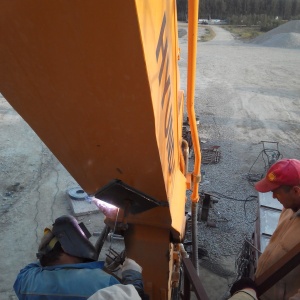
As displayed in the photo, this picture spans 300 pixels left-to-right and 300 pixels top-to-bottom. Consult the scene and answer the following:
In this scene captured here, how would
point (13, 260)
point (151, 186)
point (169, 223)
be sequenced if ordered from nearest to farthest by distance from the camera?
point (151, 186)
point (169, 223)
point (13, 260)

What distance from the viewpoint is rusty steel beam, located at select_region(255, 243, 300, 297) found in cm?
235

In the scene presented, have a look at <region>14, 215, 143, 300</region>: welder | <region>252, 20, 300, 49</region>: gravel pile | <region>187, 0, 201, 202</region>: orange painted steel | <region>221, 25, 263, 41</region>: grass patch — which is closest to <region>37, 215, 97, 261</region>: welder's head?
<region>14, 215, 143, 300</region>: welder

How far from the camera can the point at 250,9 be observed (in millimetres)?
44969

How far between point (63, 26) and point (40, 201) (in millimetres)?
6338

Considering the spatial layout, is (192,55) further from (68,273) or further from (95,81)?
(68,273)

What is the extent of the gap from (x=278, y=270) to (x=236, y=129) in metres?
9.18

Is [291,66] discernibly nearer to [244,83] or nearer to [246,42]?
[244,83]

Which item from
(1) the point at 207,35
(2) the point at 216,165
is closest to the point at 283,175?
(2) the point at 216,165

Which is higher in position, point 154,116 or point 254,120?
point 154,116

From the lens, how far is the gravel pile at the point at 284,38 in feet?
95.0

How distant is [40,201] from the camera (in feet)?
22.8

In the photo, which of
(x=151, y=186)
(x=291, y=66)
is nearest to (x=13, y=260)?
(x=151, y=186)

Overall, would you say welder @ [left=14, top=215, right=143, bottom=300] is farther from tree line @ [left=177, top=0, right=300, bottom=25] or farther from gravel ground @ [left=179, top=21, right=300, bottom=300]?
tree line @ [left=177, top=0, right=300, bottom=25]

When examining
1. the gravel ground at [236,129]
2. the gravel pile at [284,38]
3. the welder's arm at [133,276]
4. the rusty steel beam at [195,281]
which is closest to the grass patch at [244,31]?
the gravel pile at [284,38]
